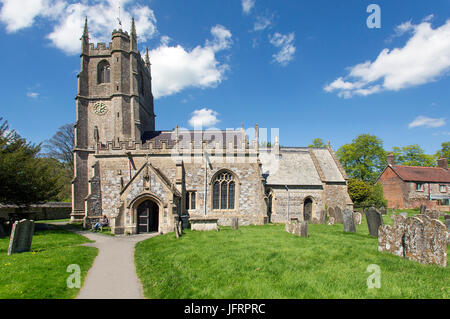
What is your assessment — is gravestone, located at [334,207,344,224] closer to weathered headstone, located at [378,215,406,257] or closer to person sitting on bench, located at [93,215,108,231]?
weathered headstone, located at [378,215,406,257]

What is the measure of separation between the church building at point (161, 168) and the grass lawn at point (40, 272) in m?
6.19

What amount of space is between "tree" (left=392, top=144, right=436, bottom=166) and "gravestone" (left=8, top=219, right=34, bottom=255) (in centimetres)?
5949

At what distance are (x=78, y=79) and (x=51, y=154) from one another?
21.0 m

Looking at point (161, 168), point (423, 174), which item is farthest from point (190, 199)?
point (423, 174)

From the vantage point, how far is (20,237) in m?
10.3

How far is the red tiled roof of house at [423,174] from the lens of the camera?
3584 centimetres

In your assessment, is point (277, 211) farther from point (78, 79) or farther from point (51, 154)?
point (51, 154)

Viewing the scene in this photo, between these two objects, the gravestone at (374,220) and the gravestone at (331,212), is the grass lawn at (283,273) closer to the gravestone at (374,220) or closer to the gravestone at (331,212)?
the gravestone at (374,220)

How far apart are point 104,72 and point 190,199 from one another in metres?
17.3

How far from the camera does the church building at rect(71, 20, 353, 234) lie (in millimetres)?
16938

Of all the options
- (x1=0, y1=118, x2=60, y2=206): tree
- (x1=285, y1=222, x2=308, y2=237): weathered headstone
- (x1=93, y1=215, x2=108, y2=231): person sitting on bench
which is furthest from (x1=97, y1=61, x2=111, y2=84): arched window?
(x1=285, y1=222, x2=308, y2=237): weathered headstone

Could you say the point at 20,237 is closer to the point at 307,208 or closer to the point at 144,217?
the point at 144,217

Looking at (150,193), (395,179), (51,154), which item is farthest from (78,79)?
(395,179)

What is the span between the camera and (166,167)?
20438 millimetres
